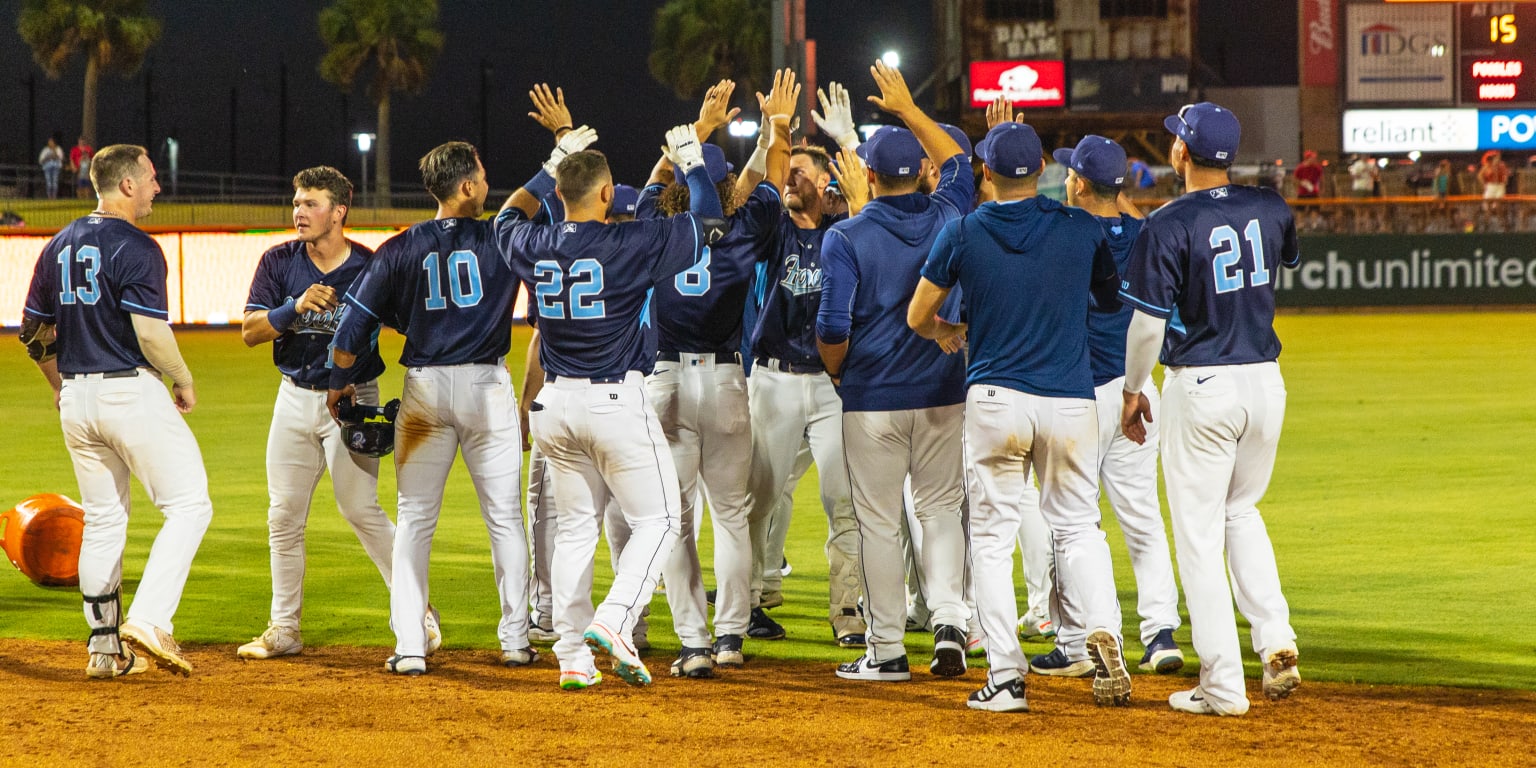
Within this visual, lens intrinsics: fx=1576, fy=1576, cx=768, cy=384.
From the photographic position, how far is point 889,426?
6348 millimetres

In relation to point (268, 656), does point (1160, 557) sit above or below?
above

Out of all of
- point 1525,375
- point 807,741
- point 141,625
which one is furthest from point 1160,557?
point 1525,375

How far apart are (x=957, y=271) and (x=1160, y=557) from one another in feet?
5.63

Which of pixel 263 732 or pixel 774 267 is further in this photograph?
pixel 774 267

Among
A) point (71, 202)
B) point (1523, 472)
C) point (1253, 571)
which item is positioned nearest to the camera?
point (1253, 571)

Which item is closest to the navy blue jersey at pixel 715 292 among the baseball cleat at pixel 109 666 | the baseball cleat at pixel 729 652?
the baseball cleat at pixel 729 652

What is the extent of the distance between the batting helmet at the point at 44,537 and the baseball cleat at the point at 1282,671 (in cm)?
616

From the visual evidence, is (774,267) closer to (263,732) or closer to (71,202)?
(263,732)

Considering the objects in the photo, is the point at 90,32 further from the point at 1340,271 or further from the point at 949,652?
the point at 949,652

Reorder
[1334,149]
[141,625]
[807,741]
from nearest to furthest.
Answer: [807,741], [141,625], [1334,149]

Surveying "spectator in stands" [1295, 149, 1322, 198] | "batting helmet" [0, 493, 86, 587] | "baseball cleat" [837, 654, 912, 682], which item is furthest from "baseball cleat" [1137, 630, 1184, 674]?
"spectator in stands" [1295, 149, 1322, 198]

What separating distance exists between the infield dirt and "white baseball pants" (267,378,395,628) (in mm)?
449

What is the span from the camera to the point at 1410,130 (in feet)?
135

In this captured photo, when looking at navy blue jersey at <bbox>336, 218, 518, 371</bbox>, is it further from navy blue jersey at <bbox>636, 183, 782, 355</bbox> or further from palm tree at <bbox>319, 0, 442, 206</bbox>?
palm tree at <bbox>319, 0, 442, 206</bbox>
